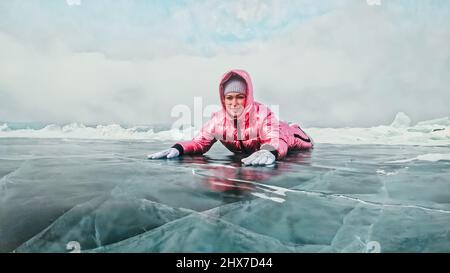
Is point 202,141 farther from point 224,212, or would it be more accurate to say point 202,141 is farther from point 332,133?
point 332,133

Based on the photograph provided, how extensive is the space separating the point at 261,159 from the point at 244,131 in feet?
1.43

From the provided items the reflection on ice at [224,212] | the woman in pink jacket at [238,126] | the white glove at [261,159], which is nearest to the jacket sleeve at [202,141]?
the woman in pink jacket at [238,126]

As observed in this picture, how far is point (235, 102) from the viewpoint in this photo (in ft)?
6.81

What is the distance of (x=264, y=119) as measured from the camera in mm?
2014

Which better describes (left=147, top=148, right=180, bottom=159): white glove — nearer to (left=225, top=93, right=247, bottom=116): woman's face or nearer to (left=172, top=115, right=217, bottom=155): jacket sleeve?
(left=172, top=115, right=217, bottom=155): jacket sleeve

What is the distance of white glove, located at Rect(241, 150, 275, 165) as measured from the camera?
165 cm


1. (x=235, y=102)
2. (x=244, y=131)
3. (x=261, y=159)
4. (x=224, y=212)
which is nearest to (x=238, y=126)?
(x=244, y=131)

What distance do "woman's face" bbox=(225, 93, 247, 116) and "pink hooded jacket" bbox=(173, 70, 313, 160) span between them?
3cm

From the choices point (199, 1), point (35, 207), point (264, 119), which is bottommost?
point (35, 207)

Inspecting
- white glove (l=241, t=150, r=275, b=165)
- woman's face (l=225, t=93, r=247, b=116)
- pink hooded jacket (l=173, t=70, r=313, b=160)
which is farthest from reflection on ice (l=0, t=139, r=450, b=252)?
woman's face (l=225, t=93, r=247, b=116)

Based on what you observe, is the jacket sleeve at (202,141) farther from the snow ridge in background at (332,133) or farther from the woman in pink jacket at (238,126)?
the snow ridge in background at (332,133)
